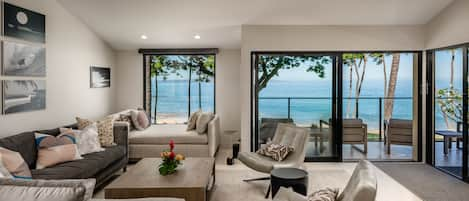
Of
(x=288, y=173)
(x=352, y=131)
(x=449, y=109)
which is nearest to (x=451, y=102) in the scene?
(x=449, y=109)

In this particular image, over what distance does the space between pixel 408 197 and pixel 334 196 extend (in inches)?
94.0

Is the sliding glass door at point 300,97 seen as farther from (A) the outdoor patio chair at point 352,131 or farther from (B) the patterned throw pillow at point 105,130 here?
(B) the patterned throw pillow at point 105,130

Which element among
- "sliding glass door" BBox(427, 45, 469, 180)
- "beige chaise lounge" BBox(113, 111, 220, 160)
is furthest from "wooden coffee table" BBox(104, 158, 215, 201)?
"sliding glass door" BBox(427, 45, 469, 180)

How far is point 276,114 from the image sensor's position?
599cm

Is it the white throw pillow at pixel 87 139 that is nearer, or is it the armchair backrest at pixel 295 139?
the white throw pillow at pixel 87 139

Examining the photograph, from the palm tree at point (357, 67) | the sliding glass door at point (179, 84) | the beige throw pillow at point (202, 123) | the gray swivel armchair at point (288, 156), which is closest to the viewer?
the gray swivel armchair at point (288, 156)

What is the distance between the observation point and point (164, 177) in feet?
11.8

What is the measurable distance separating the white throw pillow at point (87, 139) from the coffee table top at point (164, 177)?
0.74m

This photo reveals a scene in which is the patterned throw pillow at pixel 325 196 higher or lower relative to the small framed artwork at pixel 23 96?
lower

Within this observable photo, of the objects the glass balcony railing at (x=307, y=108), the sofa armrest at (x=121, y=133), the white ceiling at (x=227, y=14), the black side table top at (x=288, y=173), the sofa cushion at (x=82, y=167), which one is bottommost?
the black side table top at (x=288, y=173)

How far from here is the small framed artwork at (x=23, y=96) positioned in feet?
13.0

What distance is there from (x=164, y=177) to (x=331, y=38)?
3660 mm

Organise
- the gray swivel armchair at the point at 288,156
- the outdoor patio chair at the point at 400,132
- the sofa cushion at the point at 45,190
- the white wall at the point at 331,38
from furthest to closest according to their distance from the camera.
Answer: the outdoor patio chair at the point at 400,132 < the white wall at the point at 331,38 < the gray swivel armchair at the point at 288,156 < the sofa cushion at the point at 45,190

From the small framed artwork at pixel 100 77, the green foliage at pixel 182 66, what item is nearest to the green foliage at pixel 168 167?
the small framed artwork at pixel 100 77
